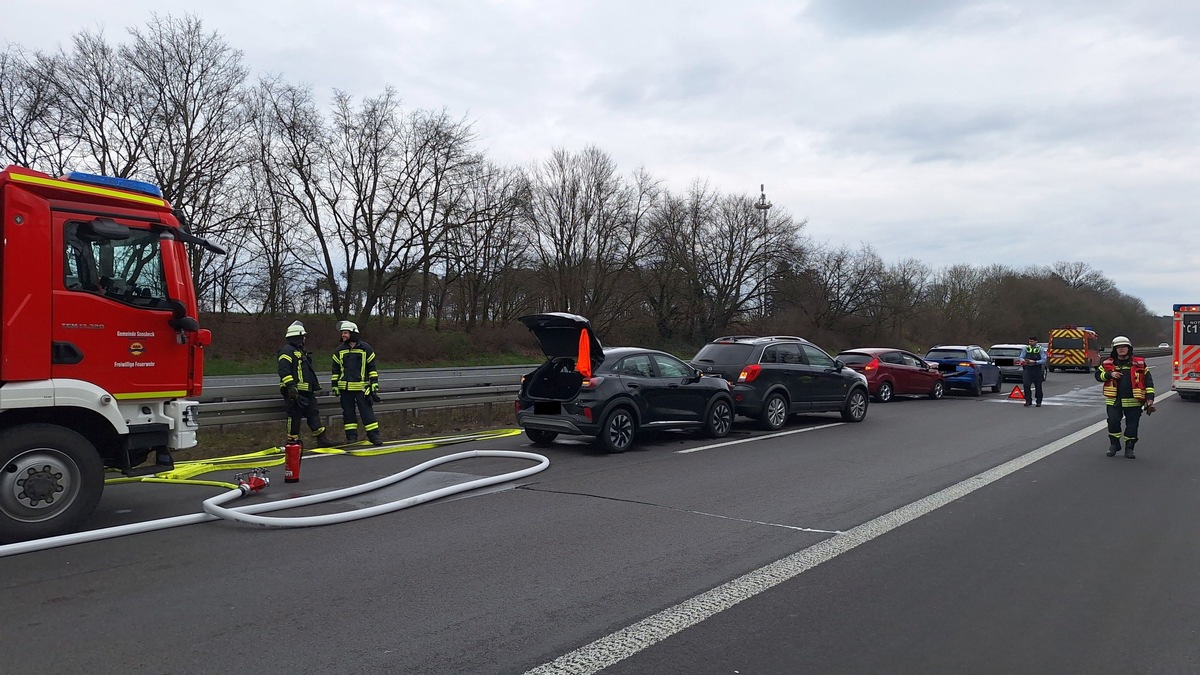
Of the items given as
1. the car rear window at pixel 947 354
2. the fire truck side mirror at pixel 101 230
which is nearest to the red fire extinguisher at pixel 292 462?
the fire truck side mirror at pixel 101 230

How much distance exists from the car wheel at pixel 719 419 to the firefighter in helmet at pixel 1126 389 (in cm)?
517

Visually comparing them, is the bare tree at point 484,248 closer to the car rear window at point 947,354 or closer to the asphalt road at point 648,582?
the car rear window at point 947,354

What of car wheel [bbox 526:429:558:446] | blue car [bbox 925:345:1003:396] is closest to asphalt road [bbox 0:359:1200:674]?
car wheel [bbox 526:429:558:446]

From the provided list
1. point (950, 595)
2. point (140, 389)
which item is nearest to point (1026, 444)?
point (950, 595)

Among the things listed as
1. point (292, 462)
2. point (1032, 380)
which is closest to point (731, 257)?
point (1032, 380)

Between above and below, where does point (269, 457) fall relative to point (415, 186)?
below

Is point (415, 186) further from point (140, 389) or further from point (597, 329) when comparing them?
point (140, 389)

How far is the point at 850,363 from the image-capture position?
20531 mm

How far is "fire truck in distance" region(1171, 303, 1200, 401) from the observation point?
66.1ft

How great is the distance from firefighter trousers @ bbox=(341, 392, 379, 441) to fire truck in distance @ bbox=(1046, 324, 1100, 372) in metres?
35.1

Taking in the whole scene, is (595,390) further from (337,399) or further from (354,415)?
(337,399)

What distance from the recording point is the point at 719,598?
4.76m

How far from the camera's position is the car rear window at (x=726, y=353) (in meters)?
13.6

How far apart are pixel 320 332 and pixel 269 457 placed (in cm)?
2708
